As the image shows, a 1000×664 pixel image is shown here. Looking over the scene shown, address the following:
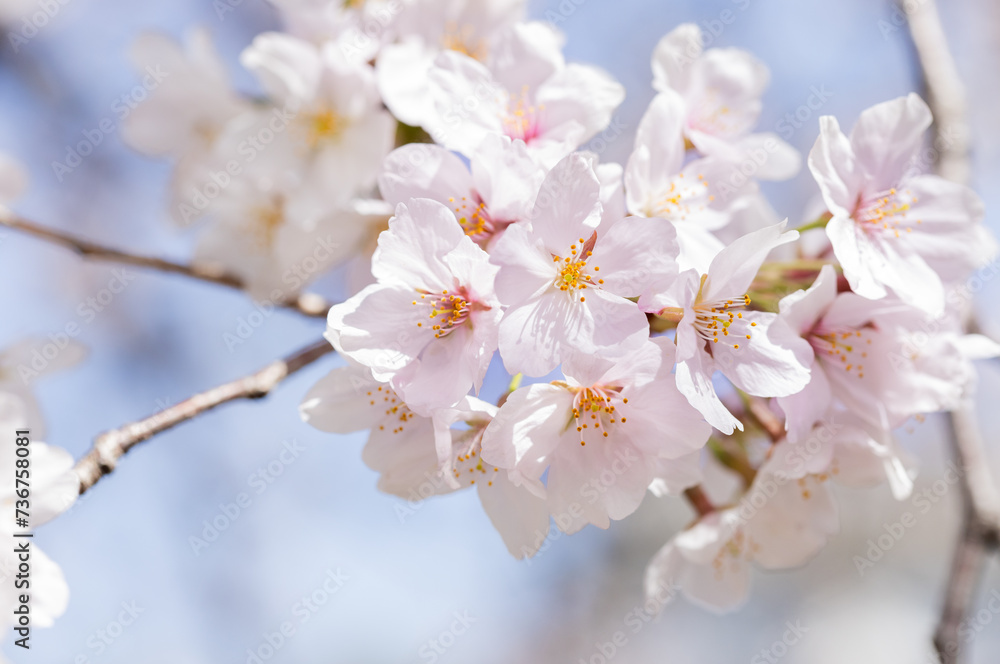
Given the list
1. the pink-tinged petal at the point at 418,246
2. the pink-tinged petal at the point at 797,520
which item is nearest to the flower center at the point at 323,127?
the pink-tinged petal at the point at 418,246

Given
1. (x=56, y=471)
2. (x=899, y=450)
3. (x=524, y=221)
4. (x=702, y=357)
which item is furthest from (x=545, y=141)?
(x=56, y=471)

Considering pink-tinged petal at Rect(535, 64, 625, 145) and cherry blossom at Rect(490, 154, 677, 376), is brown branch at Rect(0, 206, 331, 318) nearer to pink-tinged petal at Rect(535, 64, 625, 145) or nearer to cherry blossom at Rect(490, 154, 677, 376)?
pink-tinged petal at Rect(535, 64, 625, 145)

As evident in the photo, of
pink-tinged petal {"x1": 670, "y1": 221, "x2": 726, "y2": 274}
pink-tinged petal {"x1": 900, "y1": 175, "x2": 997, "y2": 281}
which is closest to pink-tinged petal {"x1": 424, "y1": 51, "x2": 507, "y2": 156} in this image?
pink-tinged petal {"x1": 670, "y1": 221, "x2": 726, "y2": 274}

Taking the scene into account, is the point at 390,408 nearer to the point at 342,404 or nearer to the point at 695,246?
the point at 342,404

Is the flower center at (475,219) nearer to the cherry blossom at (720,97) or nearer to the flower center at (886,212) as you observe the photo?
the cherry blossom at (720,97)
